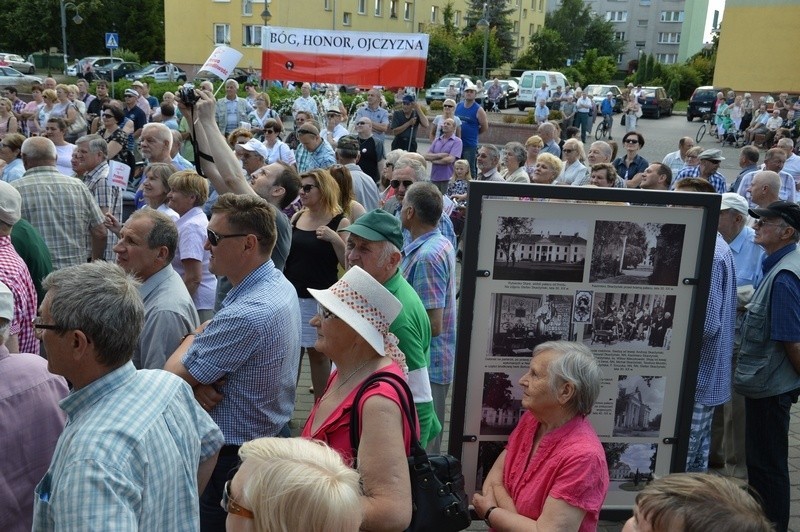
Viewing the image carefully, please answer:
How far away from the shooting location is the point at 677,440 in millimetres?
3645

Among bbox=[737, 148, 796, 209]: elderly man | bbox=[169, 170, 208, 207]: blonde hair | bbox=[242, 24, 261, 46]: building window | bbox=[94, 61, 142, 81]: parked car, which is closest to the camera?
bbox=[169, 170, 208, 207]: blonde hair

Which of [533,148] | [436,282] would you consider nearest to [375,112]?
[533,148]

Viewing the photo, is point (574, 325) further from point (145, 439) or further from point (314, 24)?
point (314, 24)

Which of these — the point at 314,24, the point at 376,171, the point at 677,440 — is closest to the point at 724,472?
the point at 677,440

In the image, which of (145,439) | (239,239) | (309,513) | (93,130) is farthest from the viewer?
(93,130)

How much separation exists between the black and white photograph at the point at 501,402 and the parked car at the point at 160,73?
38188 millimetres

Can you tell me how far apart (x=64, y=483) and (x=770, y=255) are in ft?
12.9

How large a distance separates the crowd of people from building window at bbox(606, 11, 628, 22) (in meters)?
103

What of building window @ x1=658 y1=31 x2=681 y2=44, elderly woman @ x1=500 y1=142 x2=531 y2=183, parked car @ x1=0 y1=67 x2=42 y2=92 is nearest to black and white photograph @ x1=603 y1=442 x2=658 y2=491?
elderly woman @ x1=500 y1=142 x2=531 y2=183

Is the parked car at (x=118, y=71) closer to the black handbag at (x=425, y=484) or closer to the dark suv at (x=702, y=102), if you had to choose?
the dark suv at (x=702, y=102)

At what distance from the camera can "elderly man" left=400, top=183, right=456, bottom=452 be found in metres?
4.48

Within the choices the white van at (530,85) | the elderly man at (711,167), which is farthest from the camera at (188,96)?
the white van at (530,85)

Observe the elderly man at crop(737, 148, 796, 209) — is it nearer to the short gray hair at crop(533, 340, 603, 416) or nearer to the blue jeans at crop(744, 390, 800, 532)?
the blue jeans at crop(744, 390, 800, 532)

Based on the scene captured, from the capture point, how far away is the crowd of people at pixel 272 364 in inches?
82.9
